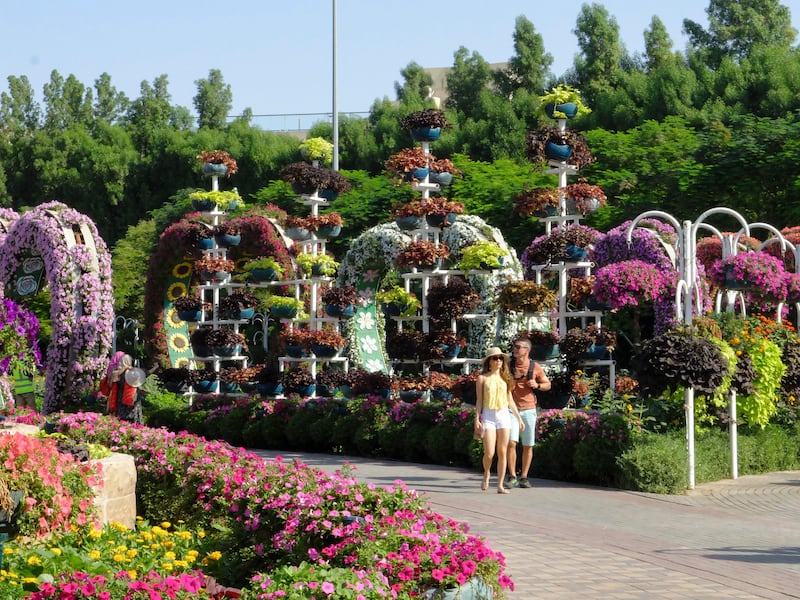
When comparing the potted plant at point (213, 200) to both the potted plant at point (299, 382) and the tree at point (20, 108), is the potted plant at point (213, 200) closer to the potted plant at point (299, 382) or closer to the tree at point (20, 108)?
the potted plant at point (299, 382)

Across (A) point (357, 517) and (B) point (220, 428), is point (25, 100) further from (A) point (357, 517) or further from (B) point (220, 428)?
(A) point (357, 517)

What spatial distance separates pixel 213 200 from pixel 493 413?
Answer: 10870 millimetres

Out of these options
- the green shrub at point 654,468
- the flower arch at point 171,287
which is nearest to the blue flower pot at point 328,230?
the flower arch at point 171,287

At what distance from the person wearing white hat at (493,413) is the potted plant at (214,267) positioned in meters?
9.96

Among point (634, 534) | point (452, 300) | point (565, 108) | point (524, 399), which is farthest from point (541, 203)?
point (634, 534)

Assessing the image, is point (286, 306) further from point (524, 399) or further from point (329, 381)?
point (524, 399)

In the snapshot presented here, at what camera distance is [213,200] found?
21.5 meters

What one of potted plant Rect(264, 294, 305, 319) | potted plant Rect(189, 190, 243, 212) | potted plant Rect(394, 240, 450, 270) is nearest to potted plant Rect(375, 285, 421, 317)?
potted plant Rect(394, 240, 450, 270)

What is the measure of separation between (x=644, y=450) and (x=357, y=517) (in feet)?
19.7

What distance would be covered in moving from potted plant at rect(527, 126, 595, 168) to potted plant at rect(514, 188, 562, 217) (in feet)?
1.37

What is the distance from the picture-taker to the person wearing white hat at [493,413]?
11.9 metres

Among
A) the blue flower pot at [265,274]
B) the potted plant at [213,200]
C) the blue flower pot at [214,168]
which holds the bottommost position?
the blue flower pot at [265,274]

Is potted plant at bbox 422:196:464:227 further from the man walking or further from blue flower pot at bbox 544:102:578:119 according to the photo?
the man walking

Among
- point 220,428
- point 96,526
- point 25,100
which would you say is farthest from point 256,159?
point 96,526
